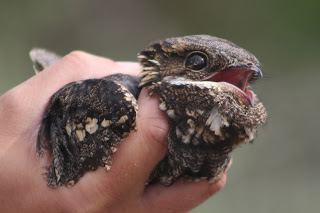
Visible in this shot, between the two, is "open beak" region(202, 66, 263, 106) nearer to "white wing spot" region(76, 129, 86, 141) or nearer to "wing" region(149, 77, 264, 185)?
"wing" region(149, 77, 264, 185)

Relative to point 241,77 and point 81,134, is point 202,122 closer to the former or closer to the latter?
point 241,77

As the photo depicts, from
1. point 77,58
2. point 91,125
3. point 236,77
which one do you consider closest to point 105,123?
point 91,125

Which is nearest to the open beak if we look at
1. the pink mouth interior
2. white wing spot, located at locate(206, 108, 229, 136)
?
the pink mouth interior

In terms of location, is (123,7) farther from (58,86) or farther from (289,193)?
(58,86)

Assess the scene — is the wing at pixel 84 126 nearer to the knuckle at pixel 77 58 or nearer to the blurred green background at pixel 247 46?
the knuckle at pixel 77 58

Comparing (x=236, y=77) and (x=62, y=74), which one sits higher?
(x=236, y=77)

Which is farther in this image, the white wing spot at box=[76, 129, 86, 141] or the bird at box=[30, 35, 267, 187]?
the white wing spot at box=[76, 129, 86, 141]
